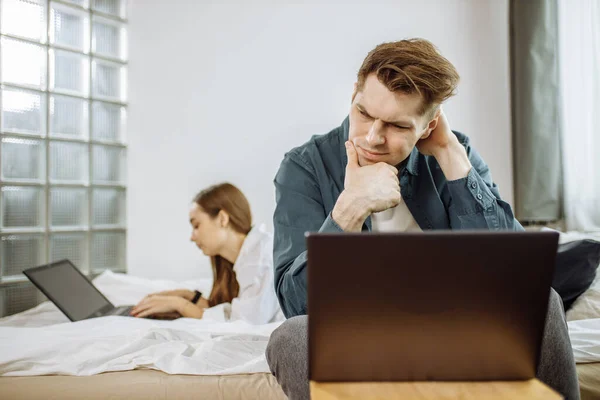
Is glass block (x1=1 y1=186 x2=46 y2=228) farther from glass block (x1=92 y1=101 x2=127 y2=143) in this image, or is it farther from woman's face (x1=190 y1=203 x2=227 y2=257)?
woman's face (x1=190 y1=203 x2=227 y2=257)

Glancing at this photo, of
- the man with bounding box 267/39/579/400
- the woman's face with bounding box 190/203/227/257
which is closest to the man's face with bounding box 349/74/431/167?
the man with bounding box 267/39/579/400

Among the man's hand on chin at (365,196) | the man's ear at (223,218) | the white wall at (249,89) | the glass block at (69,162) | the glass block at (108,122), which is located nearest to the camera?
the man's hand on chin at (365,196)

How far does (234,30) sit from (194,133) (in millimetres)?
580

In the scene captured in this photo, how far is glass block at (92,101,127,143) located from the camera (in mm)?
2496

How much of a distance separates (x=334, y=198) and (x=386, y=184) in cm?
25

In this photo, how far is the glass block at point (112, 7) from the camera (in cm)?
251

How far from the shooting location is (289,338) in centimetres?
84

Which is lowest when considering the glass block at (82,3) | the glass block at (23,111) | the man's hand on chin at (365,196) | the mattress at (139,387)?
the mattress at (139,387)

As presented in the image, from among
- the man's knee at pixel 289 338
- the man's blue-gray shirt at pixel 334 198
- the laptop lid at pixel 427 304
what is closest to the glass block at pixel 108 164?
the man's blue-gray shirt at pixel 334 198

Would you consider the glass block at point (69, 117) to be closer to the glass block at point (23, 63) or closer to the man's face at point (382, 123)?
the glass block at point (23, 63)

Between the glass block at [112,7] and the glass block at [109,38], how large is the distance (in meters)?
0.05

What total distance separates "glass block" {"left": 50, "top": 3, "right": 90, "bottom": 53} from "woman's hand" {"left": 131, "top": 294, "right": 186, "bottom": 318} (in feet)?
4.18

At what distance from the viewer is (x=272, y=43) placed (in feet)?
9.35

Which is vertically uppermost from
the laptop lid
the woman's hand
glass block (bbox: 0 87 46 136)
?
glass block (bbox: 0 87 46 136)
